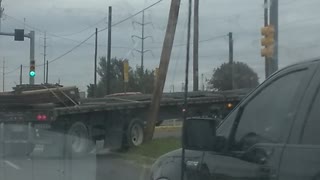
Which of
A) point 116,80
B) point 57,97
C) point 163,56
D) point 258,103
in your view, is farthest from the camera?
point 116,80

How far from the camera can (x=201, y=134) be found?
3977 mm

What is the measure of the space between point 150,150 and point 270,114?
48.5 feet

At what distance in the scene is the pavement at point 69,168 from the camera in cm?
1387

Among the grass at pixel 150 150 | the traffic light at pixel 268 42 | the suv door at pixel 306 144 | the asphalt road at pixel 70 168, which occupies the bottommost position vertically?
the asphalt road at pixel 70 168

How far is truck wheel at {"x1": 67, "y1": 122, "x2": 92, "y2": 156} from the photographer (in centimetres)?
1885

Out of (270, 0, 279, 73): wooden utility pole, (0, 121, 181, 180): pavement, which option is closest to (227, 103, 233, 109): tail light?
(0, 121, 181, 180): pavement

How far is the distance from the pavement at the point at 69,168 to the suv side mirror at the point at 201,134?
366 inches

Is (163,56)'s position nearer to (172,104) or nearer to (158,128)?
(172,104)

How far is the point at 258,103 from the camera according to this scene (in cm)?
401

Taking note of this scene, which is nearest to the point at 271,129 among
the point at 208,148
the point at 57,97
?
the point at 208,148

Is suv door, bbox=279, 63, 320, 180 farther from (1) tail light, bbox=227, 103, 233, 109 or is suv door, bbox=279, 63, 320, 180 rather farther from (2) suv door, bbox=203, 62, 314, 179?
(1) tail light, bbox=227, 103, 233, 109

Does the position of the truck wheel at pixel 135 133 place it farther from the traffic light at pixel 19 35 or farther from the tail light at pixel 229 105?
the traffic light at pixel 19 35

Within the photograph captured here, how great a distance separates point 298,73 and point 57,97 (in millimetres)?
17404

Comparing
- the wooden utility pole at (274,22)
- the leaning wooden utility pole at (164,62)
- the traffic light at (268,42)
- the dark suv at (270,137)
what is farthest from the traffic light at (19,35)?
the dark suv at (270,137)
